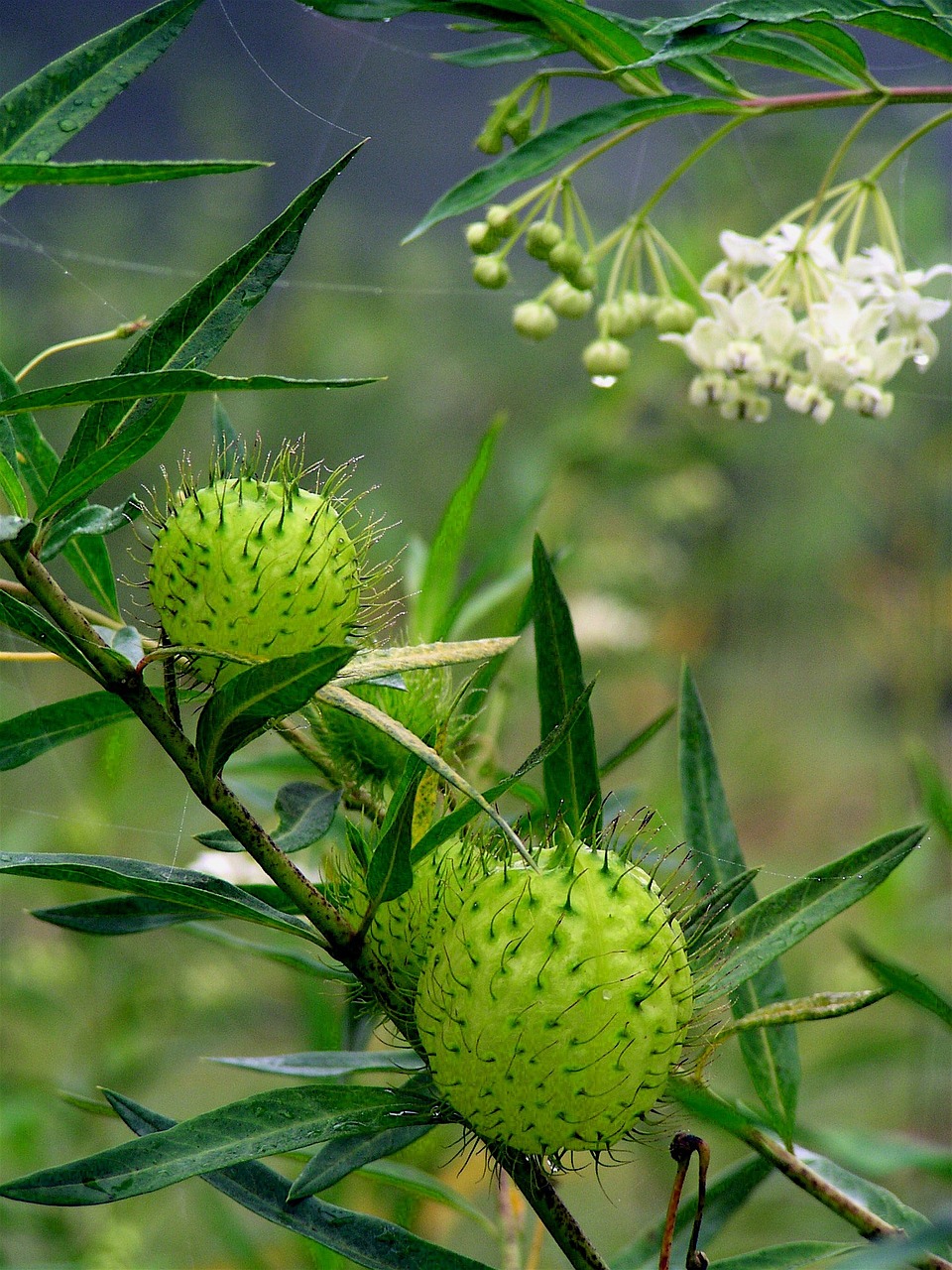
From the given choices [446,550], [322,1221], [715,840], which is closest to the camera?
[322,1221]

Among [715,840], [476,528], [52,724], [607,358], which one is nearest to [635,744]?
[715,840]

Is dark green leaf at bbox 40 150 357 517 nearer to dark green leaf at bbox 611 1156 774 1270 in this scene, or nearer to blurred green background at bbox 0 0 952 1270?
blurred green background at bbox 0 0 952 1270

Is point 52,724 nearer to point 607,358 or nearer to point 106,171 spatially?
point 106,171

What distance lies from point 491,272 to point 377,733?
1.61ft

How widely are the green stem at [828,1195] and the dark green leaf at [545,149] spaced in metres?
0.51

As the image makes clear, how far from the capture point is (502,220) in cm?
84

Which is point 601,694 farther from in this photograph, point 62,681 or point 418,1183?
point 418,1183

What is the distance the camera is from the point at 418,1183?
689 millimetres

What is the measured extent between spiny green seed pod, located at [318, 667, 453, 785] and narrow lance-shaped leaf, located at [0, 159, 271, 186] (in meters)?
0.25

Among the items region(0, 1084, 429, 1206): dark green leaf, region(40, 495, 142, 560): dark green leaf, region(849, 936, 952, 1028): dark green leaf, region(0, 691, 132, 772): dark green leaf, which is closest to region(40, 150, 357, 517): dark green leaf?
region(40, 495, 142, 560): dark green leaf

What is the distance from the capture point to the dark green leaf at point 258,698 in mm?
340

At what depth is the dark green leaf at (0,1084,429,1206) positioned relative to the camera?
0.38 metres

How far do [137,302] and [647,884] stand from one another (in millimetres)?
2181

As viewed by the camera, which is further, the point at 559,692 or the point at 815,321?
the point at 815,321
